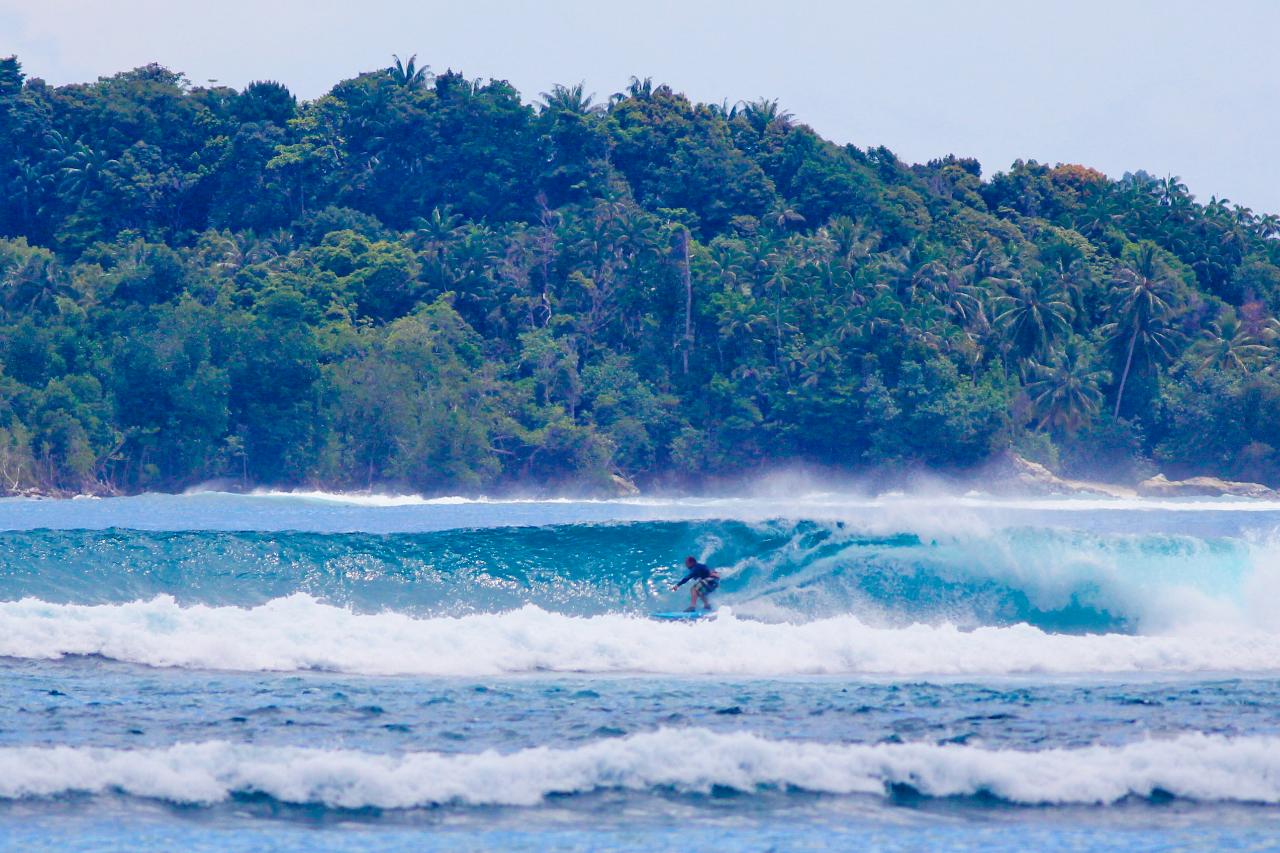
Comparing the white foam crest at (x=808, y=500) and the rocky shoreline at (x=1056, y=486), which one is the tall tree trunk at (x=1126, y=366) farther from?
the white foam crest at (x=808, y=500)

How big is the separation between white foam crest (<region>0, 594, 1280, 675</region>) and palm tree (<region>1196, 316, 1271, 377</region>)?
205 ft

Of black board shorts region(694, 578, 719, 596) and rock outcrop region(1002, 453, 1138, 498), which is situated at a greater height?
rock outcrop region(1002, 453, 1138, 498)

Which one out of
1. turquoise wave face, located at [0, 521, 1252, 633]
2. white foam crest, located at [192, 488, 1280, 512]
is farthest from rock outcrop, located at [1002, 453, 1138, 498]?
turquoise wave face, located at [0, 521, 1252, 633]

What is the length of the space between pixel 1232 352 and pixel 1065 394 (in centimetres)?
1100

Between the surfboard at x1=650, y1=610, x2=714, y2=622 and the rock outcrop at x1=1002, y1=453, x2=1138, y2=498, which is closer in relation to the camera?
the surfboard at x1=650, y1=610, x2=714, y2=622

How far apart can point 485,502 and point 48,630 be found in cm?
4860

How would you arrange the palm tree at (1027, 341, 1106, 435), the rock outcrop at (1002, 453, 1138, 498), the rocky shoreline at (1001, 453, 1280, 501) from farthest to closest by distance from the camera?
the palm tree at (1027, 341, 1106, 435), the rocky shoreline at (1001, 453, 1280, 501), the rock outcrop at (1002, 453, 1138, 498)

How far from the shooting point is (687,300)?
245 feet

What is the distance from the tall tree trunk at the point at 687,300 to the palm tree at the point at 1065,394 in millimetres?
16159

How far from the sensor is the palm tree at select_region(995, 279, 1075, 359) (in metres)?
74.1

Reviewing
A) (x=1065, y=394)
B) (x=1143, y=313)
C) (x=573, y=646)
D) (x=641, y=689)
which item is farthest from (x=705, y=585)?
(x=1143, y=313)

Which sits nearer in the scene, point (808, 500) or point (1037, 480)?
point (808, 500)

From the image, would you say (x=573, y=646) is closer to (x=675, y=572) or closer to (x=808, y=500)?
(x=675, y=572)

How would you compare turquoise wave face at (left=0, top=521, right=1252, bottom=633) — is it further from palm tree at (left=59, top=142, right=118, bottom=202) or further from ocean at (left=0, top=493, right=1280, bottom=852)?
palm tree at (left=59, top=142, right=118, bottom=202)
